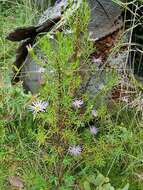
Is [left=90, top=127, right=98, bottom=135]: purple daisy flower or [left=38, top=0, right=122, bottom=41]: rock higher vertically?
[left=38, top=0, right=122, bottom=41]: rock

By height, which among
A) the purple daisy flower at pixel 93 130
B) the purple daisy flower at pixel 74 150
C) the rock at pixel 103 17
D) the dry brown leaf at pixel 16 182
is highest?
Answer: the rock at pixel 103 17

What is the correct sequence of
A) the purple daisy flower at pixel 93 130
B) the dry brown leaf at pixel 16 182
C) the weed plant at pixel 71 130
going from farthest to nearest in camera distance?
the purple daisy flower at pixel 93 130 < the dry brown leaf at pixel 16 182 < the weed plant at pixel 71 130

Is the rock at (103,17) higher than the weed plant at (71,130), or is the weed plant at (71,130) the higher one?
the rock at (103,17)

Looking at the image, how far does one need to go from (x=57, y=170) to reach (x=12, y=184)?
251mm

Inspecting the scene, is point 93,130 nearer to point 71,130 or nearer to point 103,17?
point 71,130

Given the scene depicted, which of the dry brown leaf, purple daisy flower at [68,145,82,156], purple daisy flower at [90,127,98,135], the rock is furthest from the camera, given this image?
the rock

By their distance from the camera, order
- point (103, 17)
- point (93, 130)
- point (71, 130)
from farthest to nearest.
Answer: point (103, 17)
point (93, 130)
point (71, 130)

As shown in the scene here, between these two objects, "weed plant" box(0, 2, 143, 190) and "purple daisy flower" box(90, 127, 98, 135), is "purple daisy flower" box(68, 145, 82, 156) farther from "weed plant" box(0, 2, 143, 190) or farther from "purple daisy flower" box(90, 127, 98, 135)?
"purple daisy flower" box(90, 127, 98, 135)

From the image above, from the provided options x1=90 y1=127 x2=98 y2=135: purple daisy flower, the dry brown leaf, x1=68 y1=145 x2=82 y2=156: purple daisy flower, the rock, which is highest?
the rock

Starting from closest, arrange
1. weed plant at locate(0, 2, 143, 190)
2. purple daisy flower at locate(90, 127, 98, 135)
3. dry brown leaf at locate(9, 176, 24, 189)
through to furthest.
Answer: weed plant at locate(0, 2, 143, 190) → dry brown leaf at locate(9, 176, 24, 189) → purple daisy flower at locate(90, 127, 98, 135)

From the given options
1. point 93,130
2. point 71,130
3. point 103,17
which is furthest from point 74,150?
point 103,17

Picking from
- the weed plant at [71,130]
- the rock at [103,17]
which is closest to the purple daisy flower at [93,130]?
the weed plant at [71,130]

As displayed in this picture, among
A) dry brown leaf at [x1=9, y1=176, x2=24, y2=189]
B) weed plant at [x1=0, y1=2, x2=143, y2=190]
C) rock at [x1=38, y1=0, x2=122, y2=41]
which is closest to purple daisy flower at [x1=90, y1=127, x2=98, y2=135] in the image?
weed plant at [x1=0, y1=2, x2=143, y2=190]

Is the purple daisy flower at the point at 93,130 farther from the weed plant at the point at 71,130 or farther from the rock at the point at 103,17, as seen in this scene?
the rock at the point at 103,17
